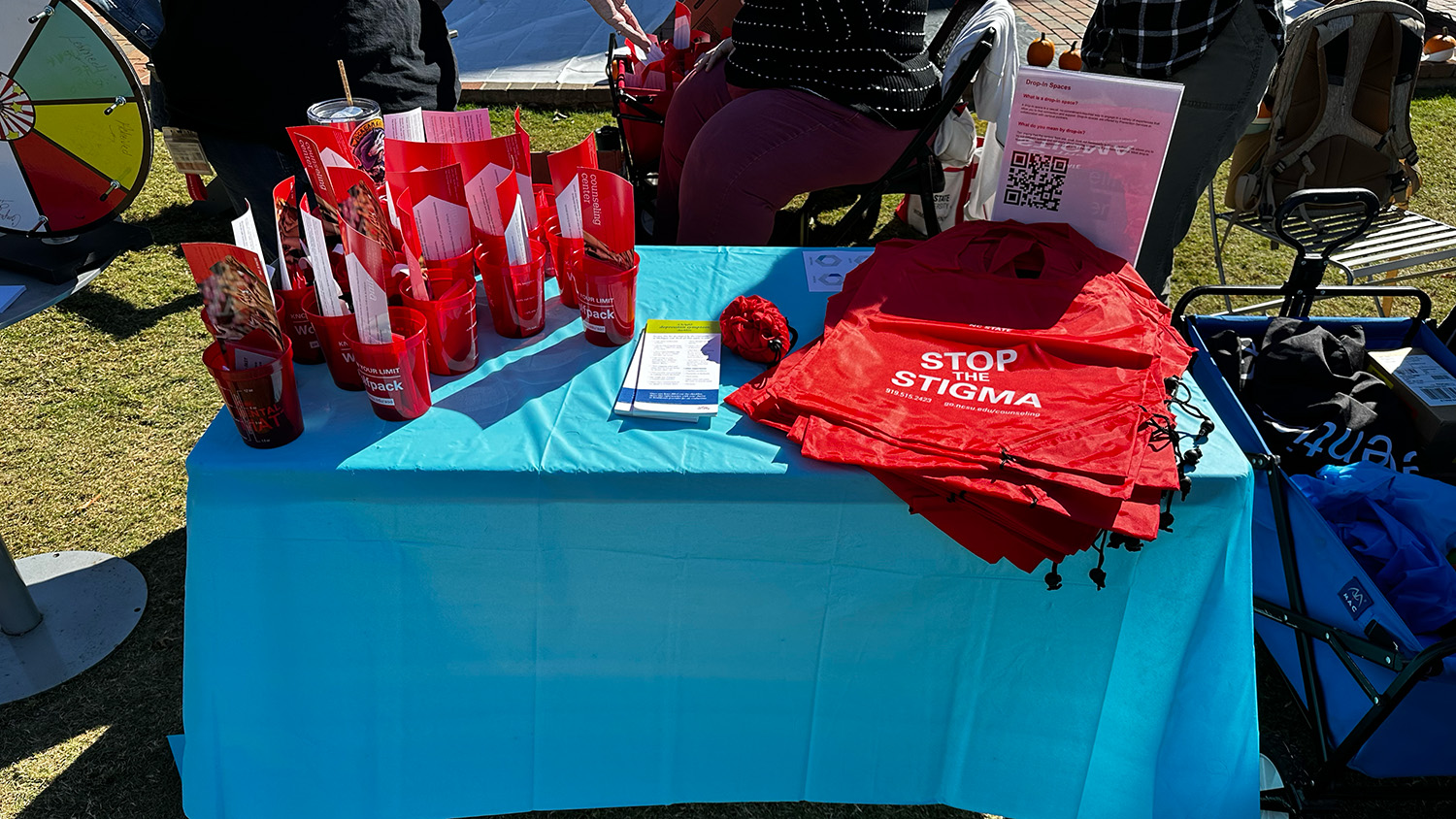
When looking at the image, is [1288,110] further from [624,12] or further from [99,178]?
[99,178]

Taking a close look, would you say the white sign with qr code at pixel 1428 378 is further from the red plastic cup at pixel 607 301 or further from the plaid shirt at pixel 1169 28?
the red plastic cup at pixel 607 301

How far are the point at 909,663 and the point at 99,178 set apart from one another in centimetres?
185

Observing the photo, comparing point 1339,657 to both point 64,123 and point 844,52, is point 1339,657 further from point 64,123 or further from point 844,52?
point 64,123

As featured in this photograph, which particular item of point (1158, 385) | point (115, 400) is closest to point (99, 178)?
point (115, 400)

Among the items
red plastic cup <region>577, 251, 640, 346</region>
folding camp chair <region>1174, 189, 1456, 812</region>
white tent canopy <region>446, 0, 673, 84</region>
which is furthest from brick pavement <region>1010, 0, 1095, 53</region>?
red plastic cup <region>577, 251, 640, 346</region>

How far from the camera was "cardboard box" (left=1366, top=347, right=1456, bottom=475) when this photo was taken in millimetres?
2045

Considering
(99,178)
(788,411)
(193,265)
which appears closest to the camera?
(193,265)

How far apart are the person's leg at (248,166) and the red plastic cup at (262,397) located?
0.96m

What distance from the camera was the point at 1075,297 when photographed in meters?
1.61

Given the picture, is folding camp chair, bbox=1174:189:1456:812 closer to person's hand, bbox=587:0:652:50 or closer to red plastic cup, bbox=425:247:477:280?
red plastic cup, bbox=425:247:477:280

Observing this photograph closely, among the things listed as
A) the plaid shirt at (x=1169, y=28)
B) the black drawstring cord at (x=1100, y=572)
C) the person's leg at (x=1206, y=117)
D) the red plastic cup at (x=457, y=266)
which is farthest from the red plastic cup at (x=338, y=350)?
the plaid shirt at (x=1169, y=28)

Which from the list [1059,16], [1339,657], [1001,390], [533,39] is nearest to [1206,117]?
[1339,657]

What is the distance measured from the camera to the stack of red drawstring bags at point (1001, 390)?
4.11 feet

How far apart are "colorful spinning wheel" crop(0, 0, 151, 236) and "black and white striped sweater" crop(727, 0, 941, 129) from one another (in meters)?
1.38
